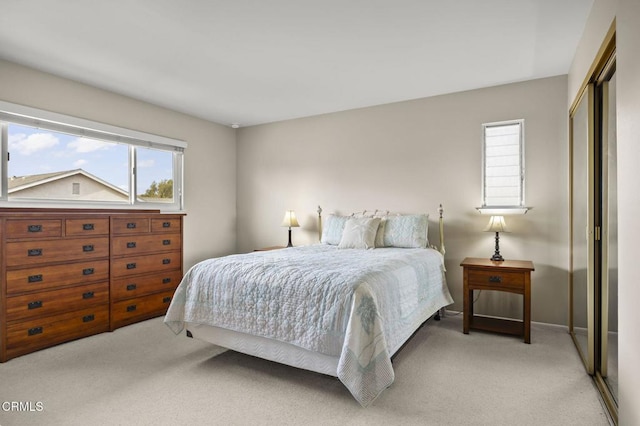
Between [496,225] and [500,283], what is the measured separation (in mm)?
Result: 593

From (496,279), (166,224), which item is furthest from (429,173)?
(166,224)

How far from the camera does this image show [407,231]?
3.83 meters

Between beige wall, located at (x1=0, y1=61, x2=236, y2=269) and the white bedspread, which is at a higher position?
beige wall, located at (x1=0, y1=61, x2=236, y2=269)

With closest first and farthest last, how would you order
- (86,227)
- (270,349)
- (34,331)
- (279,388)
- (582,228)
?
(279,388)
(270,349)
(582,228)
(34,331)
(86,227)

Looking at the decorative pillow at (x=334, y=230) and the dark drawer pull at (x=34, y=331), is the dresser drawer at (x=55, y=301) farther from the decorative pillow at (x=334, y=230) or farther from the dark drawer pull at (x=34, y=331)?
the decorative pillow at (x=334, y=230)

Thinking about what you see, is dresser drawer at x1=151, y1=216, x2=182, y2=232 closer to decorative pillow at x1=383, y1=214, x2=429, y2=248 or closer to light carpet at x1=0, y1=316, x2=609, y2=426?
light carpet at x1=0, y1=316, x2=609, y2=426

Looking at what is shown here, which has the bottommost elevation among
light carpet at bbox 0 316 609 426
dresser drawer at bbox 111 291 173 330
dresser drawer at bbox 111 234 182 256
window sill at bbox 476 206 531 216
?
light carpet at bbox 0 316 609 426

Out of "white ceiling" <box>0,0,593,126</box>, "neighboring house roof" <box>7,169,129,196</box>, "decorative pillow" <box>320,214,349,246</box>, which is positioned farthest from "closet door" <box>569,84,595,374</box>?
"neighboring house roof" <box>7,169,129,196</box>

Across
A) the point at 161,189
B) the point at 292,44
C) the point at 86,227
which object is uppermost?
the point at 292,44

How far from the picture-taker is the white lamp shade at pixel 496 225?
3.52 m

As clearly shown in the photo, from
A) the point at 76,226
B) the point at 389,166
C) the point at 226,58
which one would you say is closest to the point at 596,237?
the point at 389,166

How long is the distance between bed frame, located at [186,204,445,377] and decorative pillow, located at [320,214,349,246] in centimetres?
172

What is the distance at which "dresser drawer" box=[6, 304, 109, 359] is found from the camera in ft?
9.42

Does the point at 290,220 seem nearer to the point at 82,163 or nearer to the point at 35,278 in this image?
the point at 82,163
